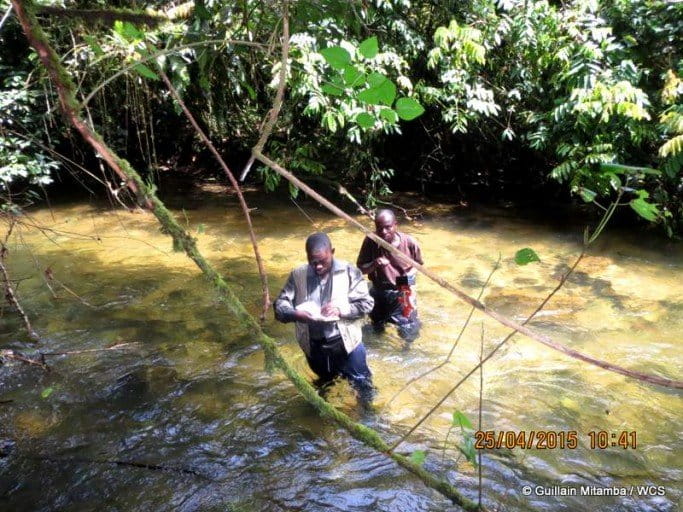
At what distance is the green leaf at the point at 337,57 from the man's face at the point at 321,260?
239cm

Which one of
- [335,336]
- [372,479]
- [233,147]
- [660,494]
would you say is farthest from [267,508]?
[233,147]

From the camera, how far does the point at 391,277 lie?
5.11 m

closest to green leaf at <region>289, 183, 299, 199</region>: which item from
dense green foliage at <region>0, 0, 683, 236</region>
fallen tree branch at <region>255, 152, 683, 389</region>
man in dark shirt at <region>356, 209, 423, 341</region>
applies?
dense green foliage at <region>0, 0, 683, 236</region>

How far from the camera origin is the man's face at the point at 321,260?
3.63 m

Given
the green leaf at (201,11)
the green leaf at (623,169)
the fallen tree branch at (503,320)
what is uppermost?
the green leaf at (201,11)

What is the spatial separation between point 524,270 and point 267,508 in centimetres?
520

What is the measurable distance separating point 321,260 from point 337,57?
96.2 inches

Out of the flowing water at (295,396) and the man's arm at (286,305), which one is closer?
the flowing water at (295,396)

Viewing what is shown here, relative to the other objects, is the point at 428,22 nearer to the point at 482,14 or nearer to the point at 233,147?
the point at 482,14

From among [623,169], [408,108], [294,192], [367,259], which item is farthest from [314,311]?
[623,169]

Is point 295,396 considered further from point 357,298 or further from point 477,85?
point 477,85

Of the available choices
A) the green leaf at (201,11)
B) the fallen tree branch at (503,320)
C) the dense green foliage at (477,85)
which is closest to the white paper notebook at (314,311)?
A: the green leaf at (201,11)

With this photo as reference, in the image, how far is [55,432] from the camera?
3.95 m

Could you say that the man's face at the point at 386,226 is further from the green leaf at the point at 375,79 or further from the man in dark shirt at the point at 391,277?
the green leaf at the point at 375,79
